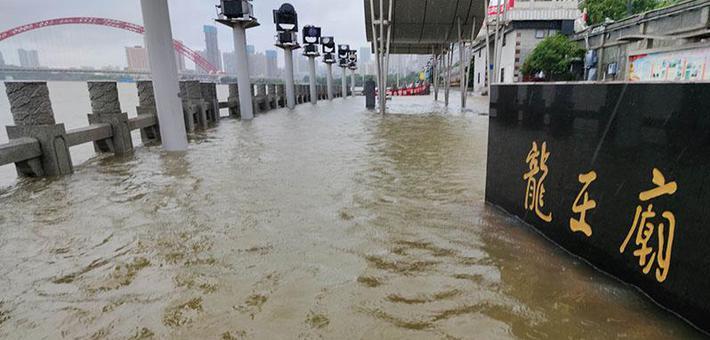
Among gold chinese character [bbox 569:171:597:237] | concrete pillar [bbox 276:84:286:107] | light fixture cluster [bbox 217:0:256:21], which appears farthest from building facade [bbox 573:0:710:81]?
concrete pillar [bbox 276:84:286:107]

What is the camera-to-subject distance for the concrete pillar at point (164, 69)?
273 inches

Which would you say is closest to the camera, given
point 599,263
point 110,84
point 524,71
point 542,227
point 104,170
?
point 599,263

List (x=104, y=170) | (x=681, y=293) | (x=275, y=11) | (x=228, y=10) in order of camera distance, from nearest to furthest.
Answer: (x=681, y=293), (x=104, y=170), (x=228, y=10), (x=275, y=11)

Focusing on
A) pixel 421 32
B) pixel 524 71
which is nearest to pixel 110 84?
pixel 421 32

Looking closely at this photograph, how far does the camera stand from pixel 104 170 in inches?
231

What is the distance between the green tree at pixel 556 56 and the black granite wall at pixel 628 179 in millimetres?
27716

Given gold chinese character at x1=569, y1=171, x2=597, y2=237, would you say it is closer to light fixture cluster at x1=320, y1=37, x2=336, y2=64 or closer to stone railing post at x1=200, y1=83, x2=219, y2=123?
stone railing post at x1=200, y1=83, x2=219, y2=123

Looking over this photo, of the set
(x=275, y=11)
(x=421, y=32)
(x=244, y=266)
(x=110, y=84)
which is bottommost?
(x=244, y=266)

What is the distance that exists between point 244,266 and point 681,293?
2460 mm

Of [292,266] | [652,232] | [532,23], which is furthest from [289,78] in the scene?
[532,23]

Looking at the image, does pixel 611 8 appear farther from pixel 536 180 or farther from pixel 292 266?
pixel 292 266

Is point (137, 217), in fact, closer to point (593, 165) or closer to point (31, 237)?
point (31, 237)

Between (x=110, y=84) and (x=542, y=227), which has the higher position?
(x=110, y=84)

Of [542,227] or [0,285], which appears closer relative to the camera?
[0,285]
